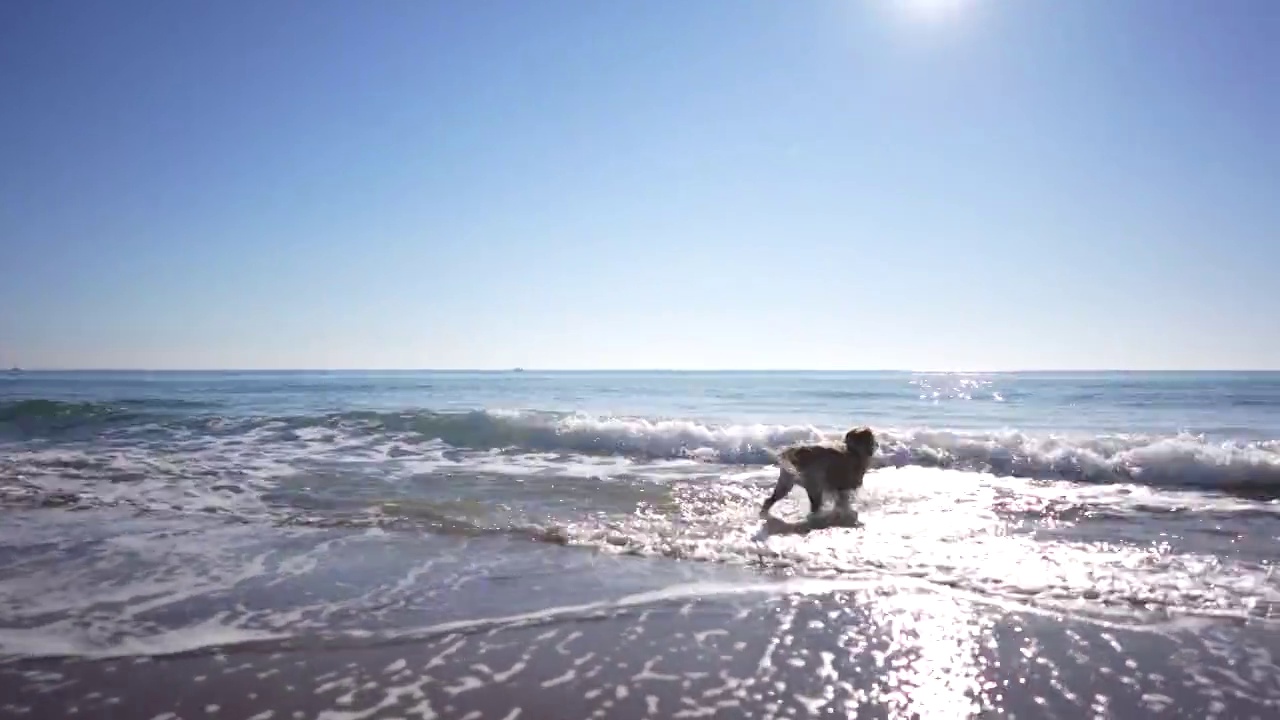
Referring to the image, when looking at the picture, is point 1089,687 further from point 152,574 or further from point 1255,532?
point 152,574

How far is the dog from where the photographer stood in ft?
31.7

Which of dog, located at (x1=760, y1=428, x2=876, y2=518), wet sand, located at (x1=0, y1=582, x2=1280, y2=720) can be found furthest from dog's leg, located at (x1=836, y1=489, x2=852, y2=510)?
wet sand, located at (x1=0, y1=582, x2=1280, y2=720)

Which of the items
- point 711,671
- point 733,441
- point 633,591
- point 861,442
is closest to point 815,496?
point 861,442

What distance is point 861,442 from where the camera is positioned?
392 inches

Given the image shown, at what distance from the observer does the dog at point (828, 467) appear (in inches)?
380

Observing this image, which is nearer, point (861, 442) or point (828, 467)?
point (828, 467)

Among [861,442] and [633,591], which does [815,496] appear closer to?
[861,442]

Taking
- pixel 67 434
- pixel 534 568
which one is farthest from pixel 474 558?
pixel 67 434

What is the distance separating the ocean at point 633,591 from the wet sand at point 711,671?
23 millimetres

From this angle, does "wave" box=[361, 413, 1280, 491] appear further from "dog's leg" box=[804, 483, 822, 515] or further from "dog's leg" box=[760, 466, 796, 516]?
"dog's leg" box=[804, 483, 822, 515]

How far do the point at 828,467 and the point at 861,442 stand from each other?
2.06 feet

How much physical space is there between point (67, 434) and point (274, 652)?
21081mm

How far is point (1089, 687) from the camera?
14.6ft

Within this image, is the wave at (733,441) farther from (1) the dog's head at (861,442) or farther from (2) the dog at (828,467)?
(2) the dog at (828,467)
